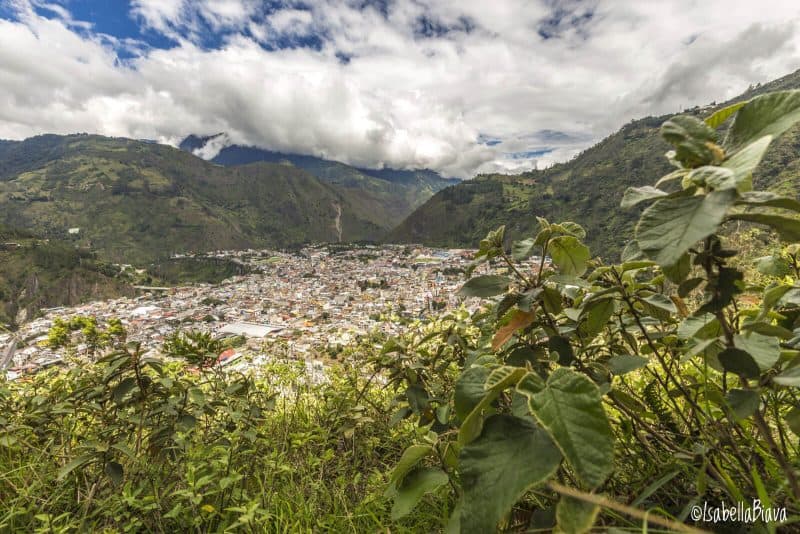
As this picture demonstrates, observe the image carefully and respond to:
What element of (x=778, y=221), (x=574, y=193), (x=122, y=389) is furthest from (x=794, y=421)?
(x=574, y=193)

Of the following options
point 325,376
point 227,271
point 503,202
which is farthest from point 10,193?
point 325,376

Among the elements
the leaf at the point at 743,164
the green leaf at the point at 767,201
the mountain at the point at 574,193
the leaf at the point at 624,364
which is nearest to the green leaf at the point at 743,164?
the leaf at the point at 743,164

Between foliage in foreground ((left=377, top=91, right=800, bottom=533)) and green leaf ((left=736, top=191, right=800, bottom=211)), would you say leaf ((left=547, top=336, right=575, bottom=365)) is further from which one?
green leaf ((left=736, top=191, right=800, bottom=211))

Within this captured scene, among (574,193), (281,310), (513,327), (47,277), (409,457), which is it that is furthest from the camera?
(574,193)

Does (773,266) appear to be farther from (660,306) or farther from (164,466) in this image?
(164,466)

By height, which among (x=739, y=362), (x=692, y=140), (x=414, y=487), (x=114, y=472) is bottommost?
(x=114, y=472)

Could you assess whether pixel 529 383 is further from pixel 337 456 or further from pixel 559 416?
pixel 337 456

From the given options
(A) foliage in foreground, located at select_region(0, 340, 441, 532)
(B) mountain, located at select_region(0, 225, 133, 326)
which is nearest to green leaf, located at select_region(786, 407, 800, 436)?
(A) foliage in foreground, located at select_region(0, 340, 441, 532)
